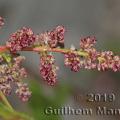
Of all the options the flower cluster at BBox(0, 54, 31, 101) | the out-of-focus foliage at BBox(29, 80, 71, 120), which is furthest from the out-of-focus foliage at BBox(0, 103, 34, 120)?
the out-of-focus foliage at BBox(29, 80, 71, 120)

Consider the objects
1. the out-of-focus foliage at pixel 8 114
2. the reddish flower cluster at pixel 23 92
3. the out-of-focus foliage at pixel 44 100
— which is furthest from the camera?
the out-of-focus foliage at pixel 44 100

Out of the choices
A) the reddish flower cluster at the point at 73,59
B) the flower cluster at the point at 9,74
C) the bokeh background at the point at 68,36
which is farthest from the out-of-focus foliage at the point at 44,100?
the reddish flower cluster at the point at 73,59

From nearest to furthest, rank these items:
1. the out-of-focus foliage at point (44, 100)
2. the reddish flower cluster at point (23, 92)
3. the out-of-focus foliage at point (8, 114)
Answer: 1. the out-of-focus foliage at point (8, 114)
2. the reddish flower cluster at point (23, 92)
3. the out-of-focus foliage at point (44, 100)

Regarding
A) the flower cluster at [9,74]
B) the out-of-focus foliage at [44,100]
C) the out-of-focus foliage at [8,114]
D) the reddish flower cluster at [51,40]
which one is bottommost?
the out-of-focus foliage at [44,100]

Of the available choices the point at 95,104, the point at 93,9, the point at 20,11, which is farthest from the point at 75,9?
the point at 95,104

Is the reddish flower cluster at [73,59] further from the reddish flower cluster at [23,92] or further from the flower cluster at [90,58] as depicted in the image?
the reddish flower cluster at [23,92]

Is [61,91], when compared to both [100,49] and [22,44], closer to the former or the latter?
[100,49]
